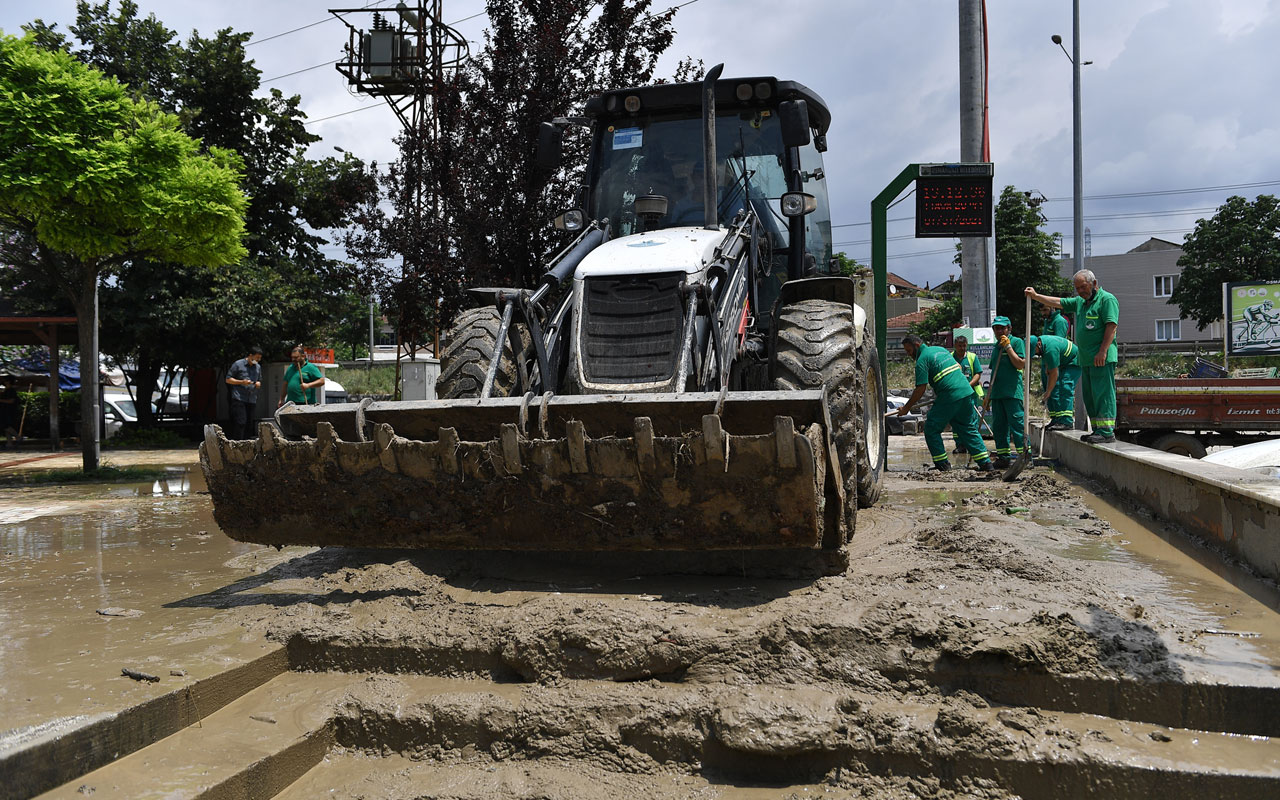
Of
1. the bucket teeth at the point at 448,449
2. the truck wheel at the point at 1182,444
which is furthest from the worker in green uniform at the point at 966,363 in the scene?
the bucket teeth at the point at 448,449

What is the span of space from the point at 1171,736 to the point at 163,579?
496cm

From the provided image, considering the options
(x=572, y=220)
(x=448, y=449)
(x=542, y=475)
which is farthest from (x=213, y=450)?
(x=572, y=220)

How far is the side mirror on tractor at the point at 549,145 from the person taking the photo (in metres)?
6.42

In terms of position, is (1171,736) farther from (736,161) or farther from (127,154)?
(127,154)

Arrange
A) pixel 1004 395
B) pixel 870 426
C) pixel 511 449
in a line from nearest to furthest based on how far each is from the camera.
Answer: pixel 511 449, pixel 870 426, pixel 1004 395

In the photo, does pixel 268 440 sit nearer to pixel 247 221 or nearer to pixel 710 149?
pixel 710 149

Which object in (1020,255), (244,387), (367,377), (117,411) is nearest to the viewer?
(244,387)

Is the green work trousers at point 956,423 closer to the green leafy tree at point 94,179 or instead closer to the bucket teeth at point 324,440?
the bucket teeth at point 324,440

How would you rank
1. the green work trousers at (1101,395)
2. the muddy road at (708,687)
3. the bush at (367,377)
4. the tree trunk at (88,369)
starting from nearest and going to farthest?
the muddy road at (708,687) → the green work trousers at (1101,395) → the tree trunk at (88,369) → the bush at (367,377)

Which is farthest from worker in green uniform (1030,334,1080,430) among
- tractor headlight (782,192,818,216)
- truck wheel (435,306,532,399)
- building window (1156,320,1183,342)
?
building window (1156,320,1183,342)

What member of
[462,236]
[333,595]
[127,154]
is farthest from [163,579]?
[462,236]

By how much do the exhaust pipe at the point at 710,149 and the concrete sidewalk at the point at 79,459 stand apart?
32.3ft

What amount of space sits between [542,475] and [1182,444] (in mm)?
11043

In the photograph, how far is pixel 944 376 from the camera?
9.75 metres
